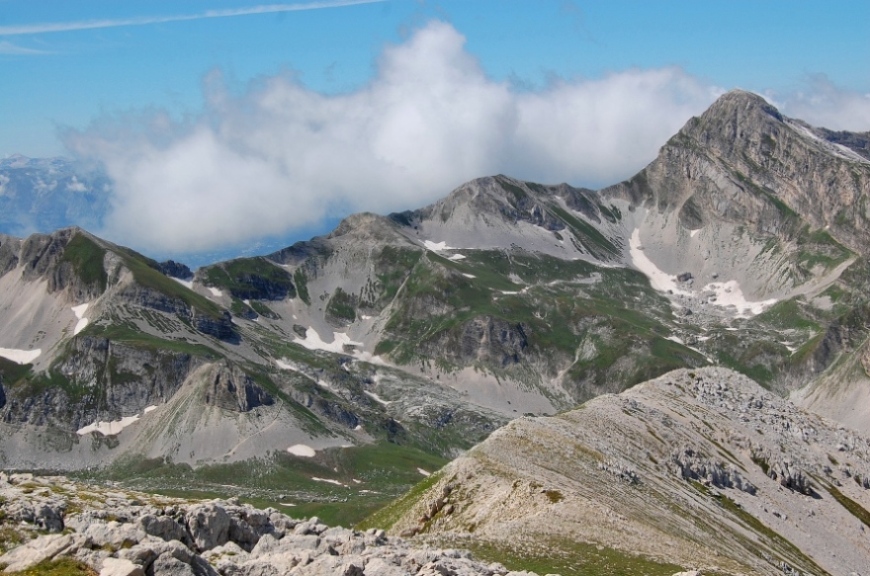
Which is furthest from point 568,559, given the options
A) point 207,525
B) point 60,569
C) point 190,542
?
point 60,569

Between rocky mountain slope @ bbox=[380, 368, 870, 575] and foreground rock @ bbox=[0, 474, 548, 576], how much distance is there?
22.5 meters

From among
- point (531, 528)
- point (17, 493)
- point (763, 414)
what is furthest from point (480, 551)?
point (763, 414)

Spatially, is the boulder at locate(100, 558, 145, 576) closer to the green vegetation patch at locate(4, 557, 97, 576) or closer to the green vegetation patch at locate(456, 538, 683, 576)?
the green vegetation patch at locate(4, 557, 97, 576)

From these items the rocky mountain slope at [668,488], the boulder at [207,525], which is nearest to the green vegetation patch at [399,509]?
the rocky mountain slope at [668,488]

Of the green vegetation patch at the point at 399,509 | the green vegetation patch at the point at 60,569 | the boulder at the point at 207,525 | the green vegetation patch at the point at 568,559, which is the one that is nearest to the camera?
the green vegetation patch at the point at 60,569

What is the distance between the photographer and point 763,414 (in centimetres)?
16512

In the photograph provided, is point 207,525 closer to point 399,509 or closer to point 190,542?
point 190,542

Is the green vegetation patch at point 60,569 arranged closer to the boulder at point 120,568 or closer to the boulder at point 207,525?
the boulder at point 120,568

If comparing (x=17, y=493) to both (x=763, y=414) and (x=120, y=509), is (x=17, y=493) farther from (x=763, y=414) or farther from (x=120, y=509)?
(x=763, y=414)

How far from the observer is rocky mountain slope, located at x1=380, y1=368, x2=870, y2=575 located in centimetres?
8906

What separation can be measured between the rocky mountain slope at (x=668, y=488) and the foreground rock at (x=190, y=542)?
73.7 feet

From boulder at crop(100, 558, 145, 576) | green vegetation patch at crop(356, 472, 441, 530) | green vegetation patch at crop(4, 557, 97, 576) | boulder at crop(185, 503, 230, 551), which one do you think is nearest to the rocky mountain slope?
green vegetation patch at crop(356, 472, 441, 530)

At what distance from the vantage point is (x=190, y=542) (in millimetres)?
61094

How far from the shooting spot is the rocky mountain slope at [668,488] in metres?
89.1
